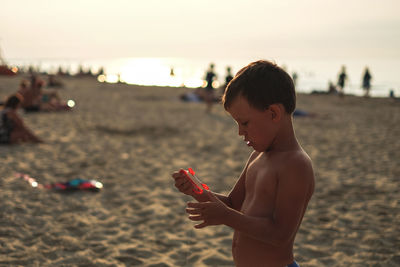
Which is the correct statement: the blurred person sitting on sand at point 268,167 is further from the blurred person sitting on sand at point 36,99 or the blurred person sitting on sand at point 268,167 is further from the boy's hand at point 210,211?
the blurred person sitting on sand at point 36,99

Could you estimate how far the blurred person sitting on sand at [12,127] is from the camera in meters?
8.61

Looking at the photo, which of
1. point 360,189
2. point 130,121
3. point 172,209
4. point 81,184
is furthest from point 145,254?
point 130,121

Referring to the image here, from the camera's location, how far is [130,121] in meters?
13.5

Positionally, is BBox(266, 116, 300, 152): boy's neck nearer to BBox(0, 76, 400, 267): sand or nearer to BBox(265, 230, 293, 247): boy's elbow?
BBox(265, 230, 293, 247): boy's elbow

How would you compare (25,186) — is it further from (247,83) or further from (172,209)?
(247,83)

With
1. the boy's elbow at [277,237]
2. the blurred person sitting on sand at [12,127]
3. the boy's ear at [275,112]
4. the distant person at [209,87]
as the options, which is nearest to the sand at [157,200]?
the blurred person sitting on sand at [12,127]

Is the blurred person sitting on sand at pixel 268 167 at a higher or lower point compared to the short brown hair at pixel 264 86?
lower

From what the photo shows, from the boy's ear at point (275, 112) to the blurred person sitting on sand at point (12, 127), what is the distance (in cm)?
855

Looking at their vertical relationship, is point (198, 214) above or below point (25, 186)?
above

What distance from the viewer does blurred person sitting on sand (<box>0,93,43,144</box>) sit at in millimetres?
8608

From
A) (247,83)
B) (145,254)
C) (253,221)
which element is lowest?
(145,254)

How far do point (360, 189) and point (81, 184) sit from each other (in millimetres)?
4848

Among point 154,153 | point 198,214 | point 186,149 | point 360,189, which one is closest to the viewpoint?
point 198,214

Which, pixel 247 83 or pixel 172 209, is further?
pixel 172 209
